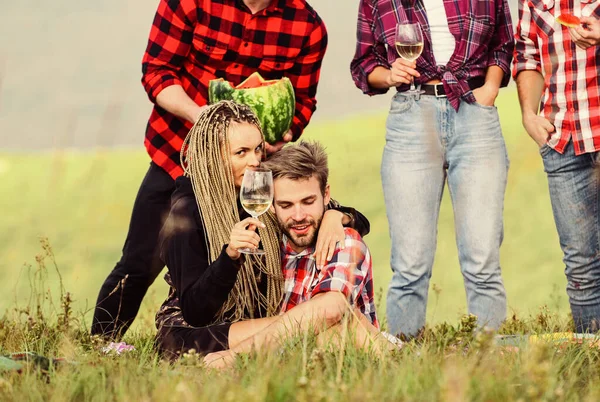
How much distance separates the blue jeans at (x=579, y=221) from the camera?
15.3 feet

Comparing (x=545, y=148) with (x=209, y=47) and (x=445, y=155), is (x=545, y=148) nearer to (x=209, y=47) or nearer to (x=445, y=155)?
(x=445, y=155)

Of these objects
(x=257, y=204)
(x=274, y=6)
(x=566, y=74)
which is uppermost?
(x=274, y=6)

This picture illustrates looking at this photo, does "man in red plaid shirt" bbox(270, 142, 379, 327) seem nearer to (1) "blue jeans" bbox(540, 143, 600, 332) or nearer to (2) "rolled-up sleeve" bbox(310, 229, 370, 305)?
(2) "rolled-up sleeve" bbox(310, 229, 370, 305)

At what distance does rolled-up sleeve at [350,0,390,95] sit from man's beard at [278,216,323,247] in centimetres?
108

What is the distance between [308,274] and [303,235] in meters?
0.21

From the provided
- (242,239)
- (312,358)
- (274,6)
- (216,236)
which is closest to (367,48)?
(274,6)

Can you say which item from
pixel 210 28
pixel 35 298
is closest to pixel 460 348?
pixel 210 28

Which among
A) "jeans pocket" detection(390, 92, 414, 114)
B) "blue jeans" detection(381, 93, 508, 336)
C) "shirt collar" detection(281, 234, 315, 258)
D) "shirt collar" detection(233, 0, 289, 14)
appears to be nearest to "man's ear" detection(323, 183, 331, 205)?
"shirt collar" detection(281, 234, 315, 258)

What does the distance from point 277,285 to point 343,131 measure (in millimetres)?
11386

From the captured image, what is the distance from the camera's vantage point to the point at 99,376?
10.6 feet

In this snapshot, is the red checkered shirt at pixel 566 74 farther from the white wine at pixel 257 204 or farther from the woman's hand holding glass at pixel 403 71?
the white wine at pixel 257 204

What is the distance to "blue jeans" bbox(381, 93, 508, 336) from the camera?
4.63 m

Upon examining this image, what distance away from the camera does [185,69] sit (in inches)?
196

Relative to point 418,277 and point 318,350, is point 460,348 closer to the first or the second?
point 318,350
